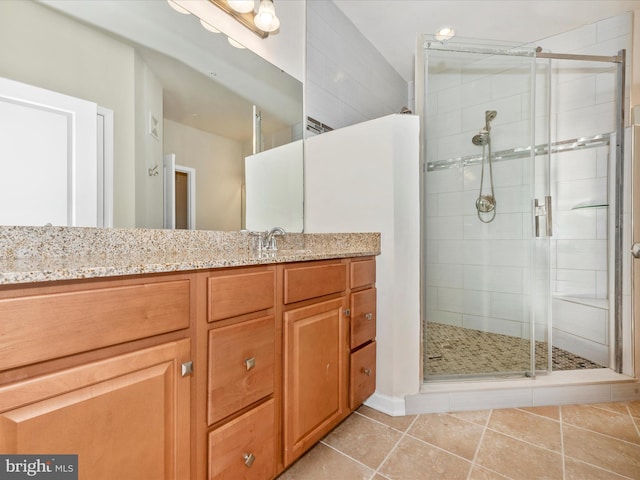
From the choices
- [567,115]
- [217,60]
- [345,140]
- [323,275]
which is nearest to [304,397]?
[323,275]

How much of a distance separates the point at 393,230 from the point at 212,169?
36.6 inches

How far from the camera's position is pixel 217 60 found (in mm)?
1437

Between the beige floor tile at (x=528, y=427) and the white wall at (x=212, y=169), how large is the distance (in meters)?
1.60

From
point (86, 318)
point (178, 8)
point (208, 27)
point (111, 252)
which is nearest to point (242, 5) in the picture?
point (208, 27)

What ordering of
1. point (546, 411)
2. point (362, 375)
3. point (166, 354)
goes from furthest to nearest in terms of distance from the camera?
point (546, 411)
point (362, 375)
point (166, 354)

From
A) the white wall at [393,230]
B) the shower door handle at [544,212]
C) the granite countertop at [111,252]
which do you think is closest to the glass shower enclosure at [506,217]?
the shower door handle at [544,212]

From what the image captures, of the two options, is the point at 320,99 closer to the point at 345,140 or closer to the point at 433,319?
the point at 345,140

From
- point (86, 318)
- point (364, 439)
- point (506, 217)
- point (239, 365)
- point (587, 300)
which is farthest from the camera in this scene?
point (587, 300)

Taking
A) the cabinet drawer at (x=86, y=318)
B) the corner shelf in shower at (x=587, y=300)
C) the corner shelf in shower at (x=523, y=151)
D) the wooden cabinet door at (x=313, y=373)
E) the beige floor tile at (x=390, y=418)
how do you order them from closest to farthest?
the cabinet drawer at (x=86, y=318) < the wooden cabinet door at (x=313, y=373) < the beige floor tile at (x=390, y=418) < the corner shelf in shower at (x=523, y=151) < the corner shelf in shower at (x=587, y=300)

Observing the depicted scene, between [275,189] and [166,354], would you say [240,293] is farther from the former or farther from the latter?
[275,189]

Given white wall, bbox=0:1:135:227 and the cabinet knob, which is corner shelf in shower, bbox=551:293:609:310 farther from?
white wall, bbox=0:1:135:227

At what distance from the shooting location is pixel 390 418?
5.05 ft

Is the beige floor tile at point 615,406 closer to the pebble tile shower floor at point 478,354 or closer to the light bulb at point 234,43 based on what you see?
the pebble tile shower floor at point 478,354

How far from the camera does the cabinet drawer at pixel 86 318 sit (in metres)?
0.55
